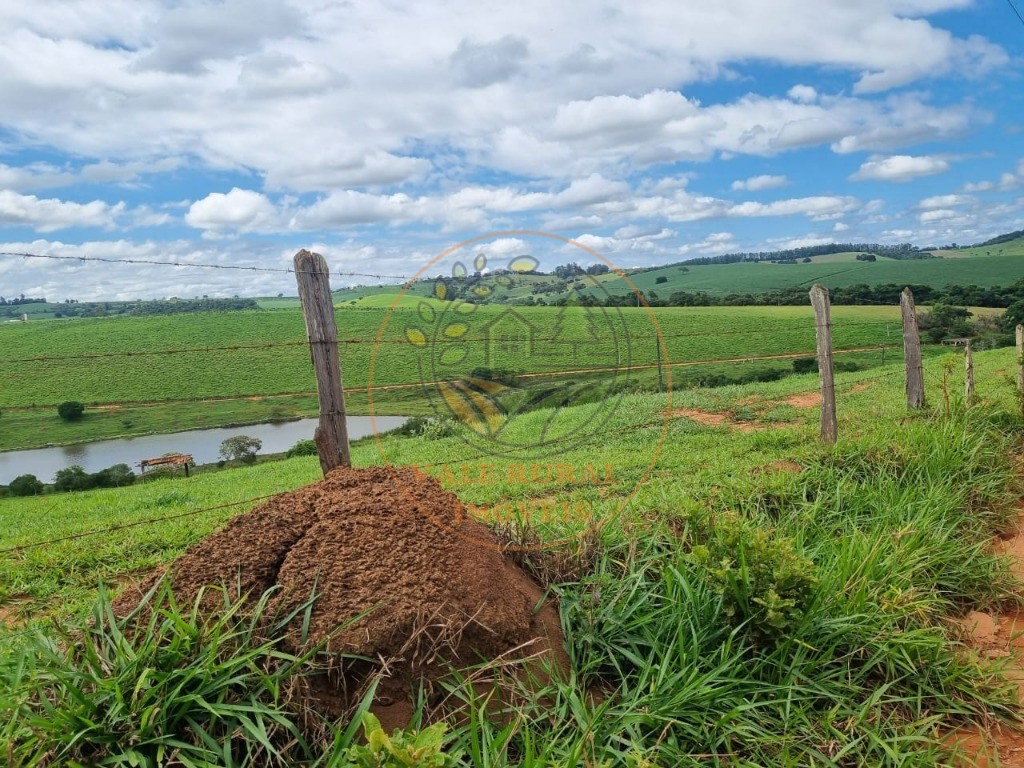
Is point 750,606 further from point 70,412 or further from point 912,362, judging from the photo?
point 70,412

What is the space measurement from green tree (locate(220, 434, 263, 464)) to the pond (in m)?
0.17

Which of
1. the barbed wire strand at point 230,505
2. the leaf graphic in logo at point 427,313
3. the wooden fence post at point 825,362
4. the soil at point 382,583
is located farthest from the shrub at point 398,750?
the wooden fence post at point 825,362

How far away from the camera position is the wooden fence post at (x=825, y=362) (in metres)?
7.48

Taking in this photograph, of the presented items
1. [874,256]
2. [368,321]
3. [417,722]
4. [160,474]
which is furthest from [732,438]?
[874,256]

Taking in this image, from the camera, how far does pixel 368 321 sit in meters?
32.9

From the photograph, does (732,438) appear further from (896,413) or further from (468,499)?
(468,499)

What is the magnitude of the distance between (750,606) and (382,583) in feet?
6.13

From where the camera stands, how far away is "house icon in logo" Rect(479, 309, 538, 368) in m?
4.24

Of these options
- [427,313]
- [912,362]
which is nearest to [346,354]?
[912,362]

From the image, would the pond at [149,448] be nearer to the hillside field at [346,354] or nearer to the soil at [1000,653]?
the hillside field at [346,354]

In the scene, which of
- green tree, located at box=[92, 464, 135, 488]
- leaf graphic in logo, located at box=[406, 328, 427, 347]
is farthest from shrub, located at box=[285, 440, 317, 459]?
leaf graphic in logo, located at box=[406, 328, 427, 347]

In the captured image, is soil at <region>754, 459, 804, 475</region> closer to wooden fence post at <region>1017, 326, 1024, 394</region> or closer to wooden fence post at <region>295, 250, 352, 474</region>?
wooden fence post at <region>295, 250, 352, 474</region>

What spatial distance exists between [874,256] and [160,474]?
259ft

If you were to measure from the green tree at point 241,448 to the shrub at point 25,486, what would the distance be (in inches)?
130
